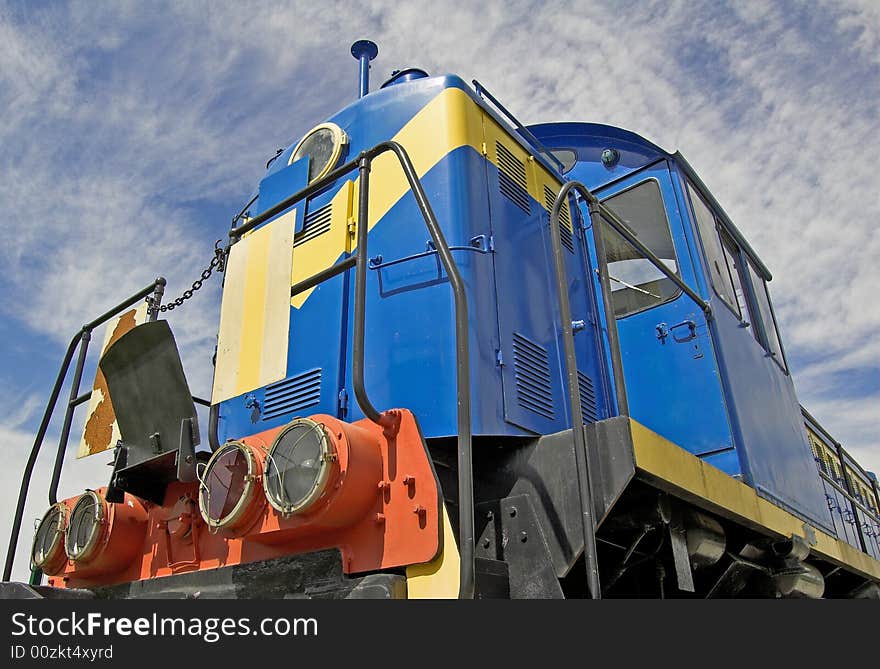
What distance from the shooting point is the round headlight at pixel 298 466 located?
86.0 inches

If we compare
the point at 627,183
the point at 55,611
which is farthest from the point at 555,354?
the point at 55,611

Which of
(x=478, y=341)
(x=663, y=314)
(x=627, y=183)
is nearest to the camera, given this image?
(x=478, y=341)

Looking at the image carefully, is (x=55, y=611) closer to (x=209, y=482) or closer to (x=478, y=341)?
(x=209, y=482)

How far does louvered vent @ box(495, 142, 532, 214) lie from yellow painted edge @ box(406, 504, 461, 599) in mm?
1863

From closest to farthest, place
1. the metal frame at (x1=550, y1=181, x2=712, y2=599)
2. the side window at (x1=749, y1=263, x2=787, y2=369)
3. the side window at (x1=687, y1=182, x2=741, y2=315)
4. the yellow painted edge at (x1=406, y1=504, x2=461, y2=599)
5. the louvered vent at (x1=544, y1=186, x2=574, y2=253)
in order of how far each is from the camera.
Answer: the yellow painted edge at (x1=406, y1=504, x2=461, y2=599) < the metal frame at (x1=550, y1=181, x2=712, y2=599) < the louvered vent at (x1=544, y1=186, x2=574, y2=253) < the side window at (x1=687, y1=182, x2=741, y2=315) < the side window at (x1=749, y1=263, x2=787, y2=369)

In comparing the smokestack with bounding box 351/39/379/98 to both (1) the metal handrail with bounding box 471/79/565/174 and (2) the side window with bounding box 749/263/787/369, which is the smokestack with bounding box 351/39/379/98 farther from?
(2) the side window with bounding box 749/263/787/369

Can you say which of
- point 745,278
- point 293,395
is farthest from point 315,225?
point 745,278

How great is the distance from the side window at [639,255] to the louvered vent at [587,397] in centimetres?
85

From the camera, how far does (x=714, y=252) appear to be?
4.59 meters

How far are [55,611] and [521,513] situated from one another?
4.61 ft

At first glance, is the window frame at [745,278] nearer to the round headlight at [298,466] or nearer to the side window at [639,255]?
the side window at [639,255]

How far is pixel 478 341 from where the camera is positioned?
9.13ft

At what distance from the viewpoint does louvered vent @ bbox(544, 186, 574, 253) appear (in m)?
3.88

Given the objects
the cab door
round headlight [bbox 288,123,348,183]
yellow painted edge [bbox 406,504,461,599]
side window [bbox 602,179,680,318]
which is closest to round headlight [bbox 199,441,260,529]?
yellow painted edge [bbox 406,504,461,599]
